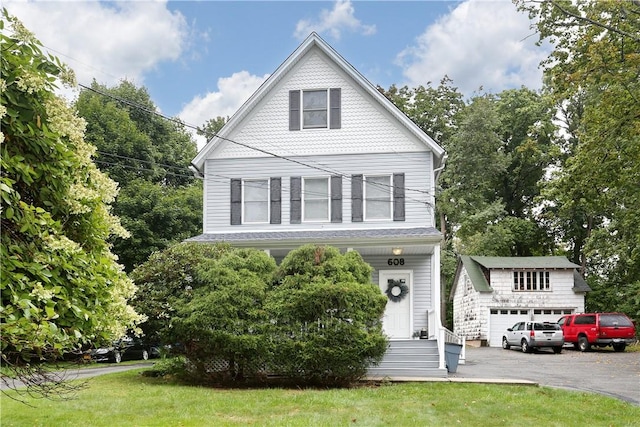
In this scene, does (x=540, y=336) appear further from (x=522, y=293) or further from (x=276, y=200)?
Answer: (x=276, y=200)

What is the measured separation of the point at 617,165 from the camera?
Result: 17375mm

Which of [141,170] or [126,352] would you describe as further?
[141,170]

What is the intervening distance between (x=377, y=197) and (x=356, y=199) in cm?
64

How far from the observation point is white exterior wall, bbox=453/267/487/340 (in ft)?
108

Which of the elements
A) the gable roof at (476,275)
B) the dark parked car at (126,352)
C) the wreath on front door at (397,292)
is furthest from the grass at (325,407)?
the gable roof at (476,275)

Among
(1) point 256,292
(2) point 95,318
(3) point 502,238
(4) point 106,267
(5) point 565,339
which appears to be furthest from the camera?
(3) point 502,238

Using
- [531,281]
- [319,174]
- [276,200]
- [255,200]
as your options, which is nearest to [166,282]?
[255,200]

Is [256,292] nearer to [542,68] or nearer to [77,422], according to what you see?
[77,422]

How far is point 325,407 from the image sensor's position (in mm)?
9891

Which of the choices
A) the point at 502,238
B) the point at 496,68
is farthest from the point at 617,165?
the point at 502,238

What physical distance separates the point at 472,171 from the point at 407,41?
2206cm

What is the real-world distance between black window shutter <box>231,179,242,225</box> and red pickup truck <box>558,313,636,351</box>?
644 inches

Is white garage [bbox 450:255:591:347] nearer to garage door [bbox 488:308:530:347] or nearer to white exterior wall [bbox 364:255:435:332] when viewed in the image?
garage door [bbox 488:308:530:347]

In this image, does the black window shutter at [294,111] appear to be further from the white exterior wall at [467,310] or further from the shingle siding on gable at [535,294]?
the white exterior wall at [467,310]
